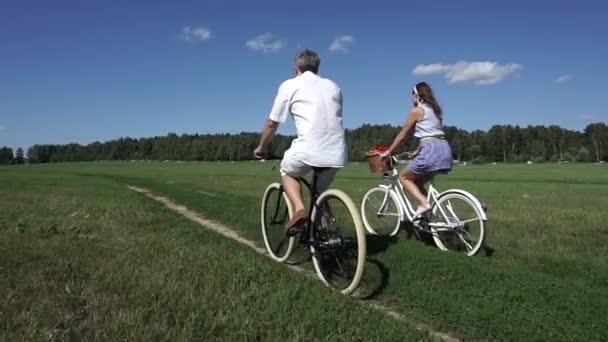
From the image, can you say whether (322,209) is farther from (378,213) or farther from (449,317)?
(378,213)

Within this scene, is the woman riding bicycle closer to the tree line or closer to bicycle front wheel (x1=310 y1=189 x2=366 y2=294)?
bicycle front wheel (x1=310 y1=189 x2=366 y2=294)

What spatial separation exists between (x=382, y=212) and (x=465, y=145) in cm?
14720

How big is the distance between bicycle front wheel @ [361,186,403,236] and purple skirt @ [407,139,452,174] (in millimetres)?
1066

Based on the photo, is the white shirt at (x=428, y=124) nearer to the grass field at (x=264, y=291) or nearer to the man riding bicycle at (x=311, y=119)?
the grass field at (x=264, y=291)

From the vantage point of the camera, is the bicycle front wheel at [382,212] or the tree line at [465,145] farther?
the tree line at [465,145]

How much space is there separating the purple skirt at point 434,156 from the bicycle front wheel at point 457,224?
388mm

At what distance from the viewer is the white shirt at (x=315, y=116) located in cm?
558

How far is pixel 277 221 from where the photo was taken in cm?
729

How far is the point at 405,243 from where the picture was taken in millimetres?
7121

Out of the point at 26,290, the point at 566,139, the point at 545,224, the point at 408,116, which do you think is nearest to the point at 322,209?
the point at 408,116

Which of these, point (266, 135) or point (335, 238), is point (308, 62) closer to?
point (266, 135)

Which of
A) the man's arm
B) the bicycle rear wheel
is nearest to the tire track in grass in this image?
the bicycle rear wheel

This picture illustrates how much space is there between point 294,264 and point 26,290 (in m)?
3.29

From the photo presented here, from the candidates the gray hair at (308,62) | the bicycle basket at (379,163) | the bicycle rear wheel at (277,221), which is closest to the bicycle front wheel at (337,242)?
the bicycle rear wheel at (277,221)
